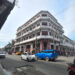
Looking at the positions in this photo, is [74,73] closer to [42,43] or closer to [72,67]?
[72,67]

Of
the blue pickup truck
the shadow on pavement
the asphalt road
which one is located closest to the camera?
the shadow on pavement

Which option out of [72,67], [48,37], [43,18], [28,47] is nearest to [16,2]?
[72,67]

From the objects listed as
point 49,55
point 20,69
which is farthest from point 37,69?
point 49,55

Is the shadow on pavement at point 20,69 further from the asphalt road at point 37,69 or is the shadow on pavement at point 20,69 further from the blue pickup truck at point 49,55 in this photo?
the blue pickup truck at point 49,55

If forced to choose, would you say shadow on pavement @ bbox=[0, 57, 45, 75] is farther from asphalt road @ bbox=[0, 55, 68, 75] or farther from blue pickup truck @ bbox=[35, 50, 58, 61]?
blue pickup truck @ bbox=[35, 50, 58, 61]

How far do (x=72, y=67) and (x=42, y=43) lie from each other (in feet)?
87.2

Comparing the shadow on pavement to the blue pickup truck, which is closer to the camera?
the shadow on pavement

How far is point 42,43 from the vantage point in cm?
3209

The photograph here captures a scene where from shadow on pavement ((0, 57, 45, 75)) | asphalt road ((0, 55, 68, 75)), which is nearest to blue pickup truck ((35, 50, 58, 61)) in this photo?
asphalt road ((0, 55, 68, 75))

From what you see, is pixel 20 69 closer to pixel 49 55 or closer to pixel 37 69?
pixel 37 69

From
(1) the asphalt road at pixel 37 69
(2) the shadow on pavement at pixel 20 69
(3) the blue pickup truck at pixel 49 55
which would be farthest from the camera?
(3) the blue pickup truck at pixel 49 55

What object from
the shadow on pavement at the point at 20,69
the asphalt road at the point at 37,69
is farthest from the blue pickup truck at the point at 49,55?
the shadow on pavement at the point at 20,69

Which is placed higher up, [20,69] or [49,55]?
[49,55]

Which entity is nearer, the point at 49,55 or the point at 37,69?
the point at 37,69
